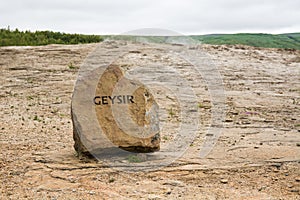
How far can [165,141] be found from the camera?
Result: 7.73 metres

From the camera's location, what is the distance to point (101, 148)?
20.2 feet

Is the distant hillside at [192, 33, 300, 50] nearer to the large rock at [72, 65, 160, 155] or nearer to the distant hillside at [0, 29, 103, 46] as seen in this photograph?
the distant hillside at [0, 29, 103, 46]

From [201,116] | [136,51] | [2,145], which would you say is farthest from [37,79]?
[2,145]

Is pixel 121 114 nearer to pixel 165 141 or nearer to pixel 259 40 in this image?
pixel 165 141

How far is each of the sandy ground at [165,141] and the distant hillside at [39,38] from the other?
520 cm

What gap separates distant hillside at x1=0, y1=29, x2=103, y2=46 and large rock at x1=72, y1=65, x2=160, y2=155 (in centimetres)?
1372

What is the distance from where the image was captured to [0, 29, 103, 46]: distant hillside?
1941 cm

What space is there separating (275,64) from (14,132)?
1120cm

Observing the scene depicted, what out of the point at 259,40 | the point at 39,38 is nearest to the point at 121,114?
the point at 39,38

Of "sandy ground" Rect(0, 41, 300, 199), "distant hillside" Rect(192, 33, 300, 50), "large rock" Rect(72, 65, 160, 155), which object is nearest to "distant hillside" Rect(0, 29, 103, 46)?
"sandy ground" Rect(0, 41, 300, 199)

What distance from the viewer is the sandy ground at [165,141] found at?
529cm

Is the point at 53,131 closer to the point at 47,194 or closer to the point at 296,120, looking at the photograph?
the point at 47,194

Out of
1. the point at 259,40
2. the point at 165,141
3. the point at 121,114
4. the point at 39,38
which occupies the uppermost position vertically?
the point at 259,40

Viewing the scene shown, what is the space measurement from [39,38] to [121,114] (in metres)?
15.7
